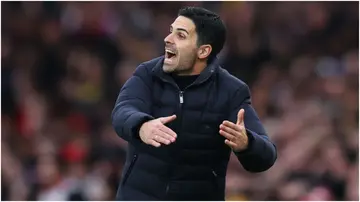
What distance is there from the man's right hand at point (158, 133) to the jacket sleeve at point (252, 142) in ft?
1.23

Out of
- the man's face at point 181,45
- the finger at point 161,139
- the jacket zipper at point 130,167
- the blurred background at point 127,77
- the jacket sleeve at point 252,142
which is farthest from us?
the blurred background at point 127,77

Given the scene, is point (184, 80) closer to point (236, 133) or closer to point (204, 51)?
point (204, 51)

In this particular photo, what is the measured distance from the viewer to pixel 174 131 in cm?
534

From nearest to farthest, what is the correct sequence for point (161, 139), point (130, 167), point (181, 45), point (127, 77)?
point (161, 139)
point (181, 45)
point (130, 167)
point (127, 77)

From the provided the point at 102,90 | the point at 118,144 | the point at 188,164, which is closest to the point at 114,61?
→ the point at 102,90

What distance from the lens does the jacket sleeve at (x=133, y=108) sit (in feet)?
16.9

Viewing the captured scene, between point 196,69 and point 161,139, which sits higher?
point 196,69

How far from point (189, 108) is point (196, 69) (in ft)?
0.65

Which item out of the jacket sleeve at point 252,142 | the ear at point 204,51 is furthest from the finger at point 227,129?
the ear at point 204,51

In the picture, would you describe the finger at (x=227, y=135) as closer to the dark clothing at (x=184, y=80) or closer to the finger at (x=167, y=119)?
the finger at (x=167, y=119)

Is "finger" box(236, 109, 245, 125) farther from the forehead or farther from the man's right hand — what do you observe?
the forehead

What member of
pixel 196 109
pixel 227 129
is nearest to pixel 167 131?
pixel 227 129

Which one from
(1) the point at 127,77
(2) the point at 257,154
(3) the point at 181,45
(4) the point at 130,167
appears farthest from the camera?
(1) the point at 127,77

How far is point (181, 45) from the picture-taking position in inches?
211
